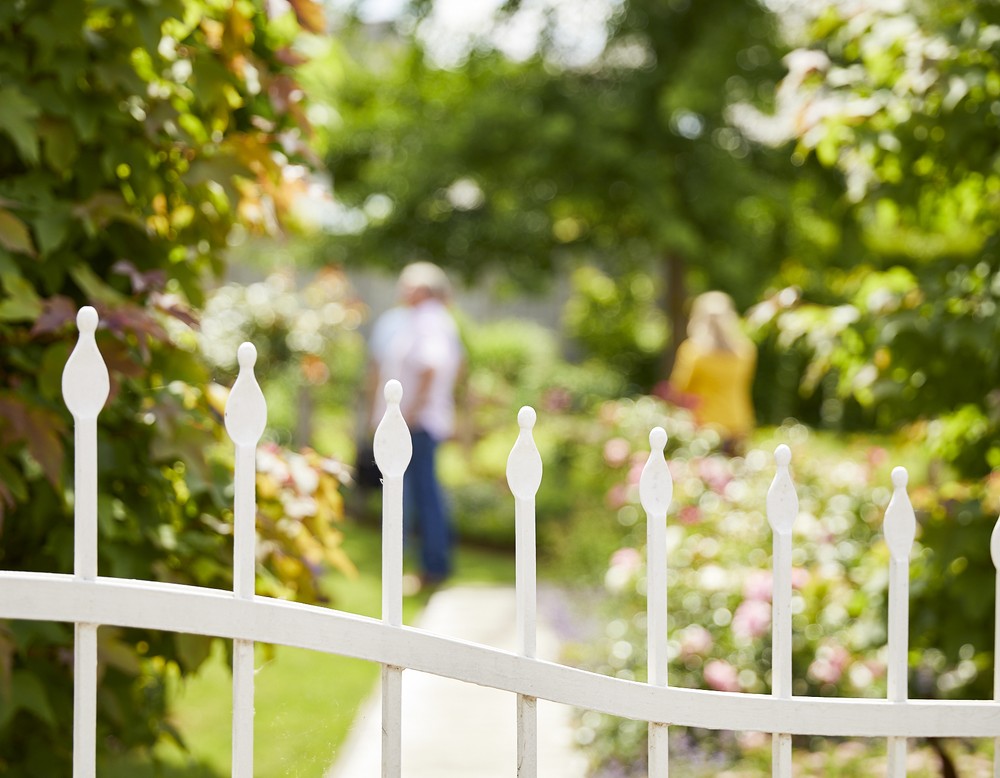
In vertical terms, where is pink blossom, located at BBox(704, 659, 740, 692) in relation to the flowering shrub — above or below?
below

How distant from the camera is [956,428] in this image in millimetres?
3322

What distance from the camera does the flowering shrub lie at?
307 centimetres

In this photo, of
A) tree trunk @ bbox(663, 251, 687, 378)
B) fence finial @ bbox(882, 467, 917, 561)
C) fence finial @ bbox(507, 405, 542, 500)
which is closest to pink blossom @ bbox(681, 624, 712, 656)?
fence finial @ bbox(882, 467, 917, 561)

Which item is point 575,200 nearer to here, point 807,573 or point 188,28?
point 807,573

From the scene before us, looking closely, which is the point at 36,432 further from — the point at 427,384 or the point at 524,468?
the point at 427,384

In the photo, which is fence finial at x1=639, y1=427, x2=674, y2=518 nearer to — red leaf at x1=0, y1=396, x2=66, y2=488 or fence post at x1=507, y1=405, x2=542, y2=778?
fence post at x1=507, y1=405, x2=542, y2=778

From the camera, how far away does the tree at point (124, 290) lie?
2.21 m

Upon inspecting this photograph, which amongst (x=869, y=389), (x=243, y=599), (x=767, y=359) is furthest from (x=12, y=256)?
(x=767, y=359)

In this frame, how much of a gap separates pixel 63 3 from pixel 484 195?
10.0 meters

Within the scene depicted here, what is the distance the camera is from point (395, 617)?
1.74 meters

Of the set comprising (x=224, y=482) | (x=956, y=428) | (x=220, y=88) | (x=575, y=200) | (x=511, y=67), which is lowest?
(x=224, y=482)

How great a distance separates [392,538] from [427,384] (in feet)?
15.7

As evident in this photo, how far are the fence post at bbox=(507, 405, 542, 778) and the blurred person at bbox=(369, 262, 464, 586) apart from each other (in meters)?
4.66

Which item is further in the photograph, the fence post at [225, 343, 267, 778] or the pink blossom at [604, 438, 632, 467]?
the pink blossom at [604, 438, 632, 467]
